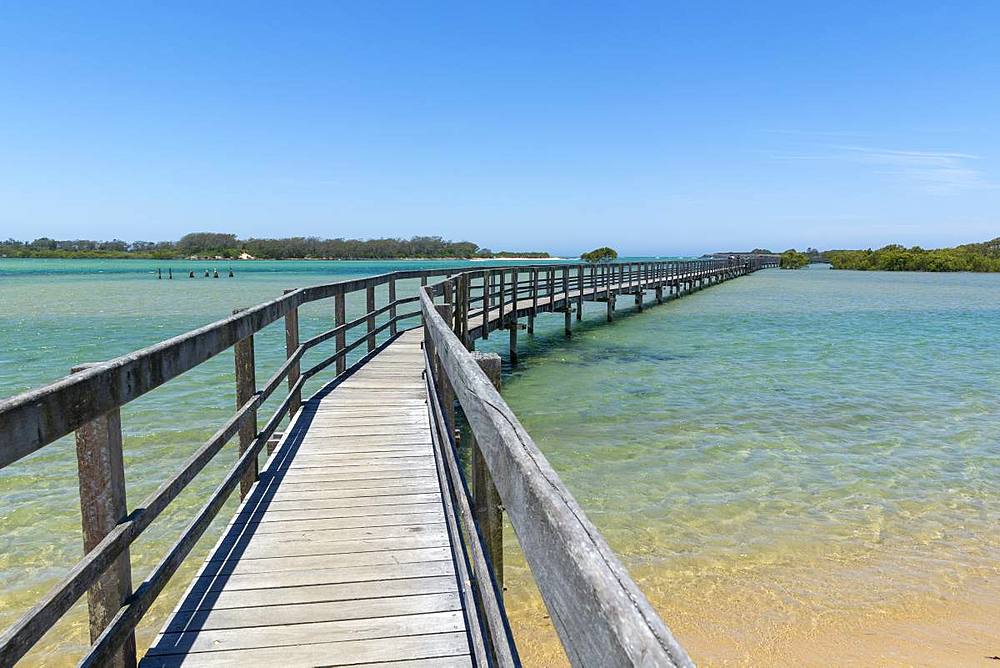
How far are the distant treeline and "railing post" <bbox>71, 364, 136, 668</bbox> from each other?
329 ft

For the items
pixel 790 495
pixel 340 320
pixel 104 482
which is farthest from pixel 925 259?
pixel 104 482

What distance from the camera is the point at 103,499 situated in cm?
221

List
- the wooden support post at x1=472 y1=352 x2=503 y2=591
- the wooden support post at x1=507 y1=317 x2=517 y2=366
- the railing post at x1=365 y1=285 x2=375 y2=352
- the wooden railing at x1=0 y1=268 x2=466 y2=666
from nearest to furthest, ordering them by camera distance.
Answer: the wooden railing at x1=0 y1=268 x2=466 y2=666 < the wooden support post at x1=472 y1=352 x2=503 y2=591 < the railing post at x1=365 y1=285 x2=375 y2=352 < the wooden support post at x1=507 y1=317 x2=517 y2=366

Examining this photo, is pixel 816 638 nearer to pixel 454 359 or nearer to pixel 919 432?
pixel 454 359

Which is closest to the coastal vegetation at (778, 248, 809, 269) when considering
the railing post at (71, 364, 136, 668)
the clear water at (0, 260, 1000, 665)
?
the clear water at (0, 260, 1000, 665)

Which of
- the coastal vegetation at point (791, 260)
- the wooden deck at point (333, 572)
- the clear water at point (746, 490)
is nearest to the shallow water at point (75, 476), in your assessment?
the clear water at point (746, 490)

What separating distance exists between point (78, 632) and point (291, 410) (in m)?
2.41

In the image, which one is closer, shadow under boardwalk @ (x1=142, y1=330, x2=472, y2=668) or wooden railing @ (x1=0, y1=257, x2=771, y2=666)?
wooden railing @ (x1=0, y1=257, x2=771, y2=666)

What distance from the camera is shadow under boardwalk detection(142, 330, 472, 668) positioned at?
2553 mm

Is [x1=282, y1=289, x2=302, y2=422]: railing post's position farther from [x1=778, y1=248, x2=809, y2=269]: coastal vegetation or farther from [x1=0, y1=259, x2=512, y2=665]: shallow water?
[x1=778, y1=248, x2=809, y2=269]: coastal vegetation

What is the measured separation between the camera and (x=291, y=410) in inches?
244

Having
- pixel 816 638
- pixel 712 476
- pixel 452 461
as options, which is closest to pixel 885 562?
pixel 816 638

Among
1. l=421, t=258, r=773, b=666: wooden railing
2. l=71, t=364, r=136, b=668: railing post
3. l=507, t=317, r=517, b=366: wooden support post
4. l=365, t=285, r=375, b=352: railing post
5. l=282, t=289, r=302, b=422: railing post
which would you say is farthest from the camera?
l=507, t=317, r=517, b=366: wooden support post

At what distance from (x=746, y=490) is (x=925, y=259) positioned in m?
96.7
